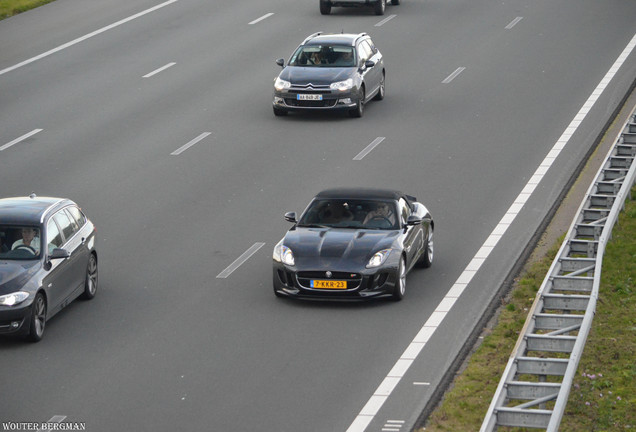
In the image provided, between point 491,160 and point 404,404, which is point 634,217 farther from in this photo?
point 404,404

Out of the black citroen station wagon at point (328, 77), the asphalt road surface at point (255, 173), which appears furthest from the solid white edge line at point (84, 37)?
the black citroen station wagon at point (328, 77)

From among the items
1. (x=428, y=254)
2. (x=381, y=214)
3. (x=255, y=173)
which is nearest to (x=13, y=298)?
(x=381, y=214)

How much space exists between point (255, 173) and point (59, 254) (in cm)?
895

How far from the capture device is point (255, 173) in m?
26.6

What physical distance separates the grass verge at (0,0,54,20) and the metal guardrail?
24.7m

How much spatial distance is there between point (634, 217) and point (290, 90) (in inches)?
411

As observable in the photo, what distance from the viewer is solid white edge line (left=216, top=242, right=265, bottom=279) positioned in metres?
20.4

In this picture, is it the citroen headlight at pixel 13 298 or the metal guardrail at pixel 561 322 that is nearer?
the metal guardrail at pixel 561 322

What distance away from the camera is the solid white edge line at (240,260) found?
20422 millimetres

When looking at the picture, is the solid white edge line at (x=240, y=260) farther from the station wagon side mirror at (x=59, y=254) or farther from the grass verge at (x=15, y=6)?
the grass verge at (x=15, y=6)

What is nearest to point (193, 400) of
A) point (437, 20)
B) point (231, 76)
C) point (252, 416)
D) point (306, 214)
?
point (252, 416)

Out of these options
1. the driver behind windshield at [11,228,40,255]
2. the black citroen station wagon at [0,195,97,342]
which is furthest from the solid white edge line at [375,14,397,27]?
the driver behind windshield at [11,228,40,255]

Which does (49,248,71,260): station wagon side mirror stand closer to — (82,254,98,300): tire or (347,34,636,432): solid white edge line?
(82,254,98,300): tire

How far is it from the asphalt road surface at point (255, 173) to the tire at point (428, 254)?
180mm
